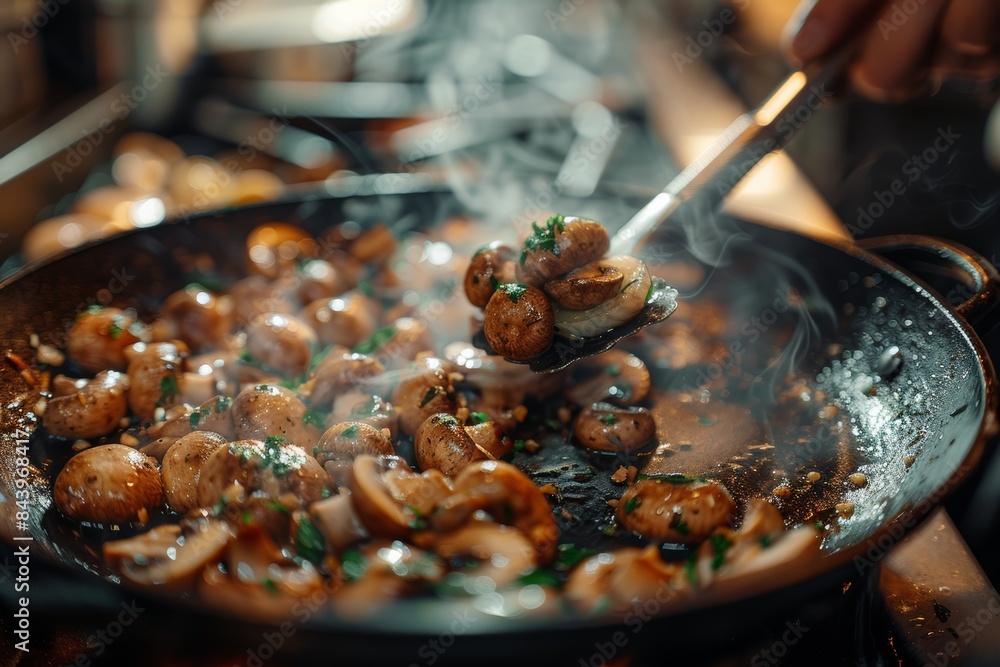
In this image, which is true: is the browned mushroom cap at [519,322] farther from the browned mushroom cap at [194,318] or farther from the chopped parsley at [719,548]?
the browned mushroom cap at [194,318]

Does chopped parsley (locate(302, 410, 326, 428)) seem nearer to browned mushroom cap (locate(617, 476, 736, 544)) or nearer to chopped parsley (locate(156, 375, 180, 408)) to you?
chopped parsley (locate(156, 375, 180, 408))

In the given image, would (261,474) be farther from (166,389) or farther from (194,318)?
(194,318)

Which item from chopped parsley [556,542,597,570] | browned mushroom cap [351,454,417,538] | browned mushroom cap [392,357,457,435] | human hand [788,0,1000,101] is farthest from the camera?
human hand [788,0,1000,101]

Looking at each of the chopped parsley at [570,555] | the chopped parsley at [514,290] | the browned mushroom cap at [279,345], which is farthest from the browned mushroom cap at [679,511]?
the browned mushroom cap at [279,345]

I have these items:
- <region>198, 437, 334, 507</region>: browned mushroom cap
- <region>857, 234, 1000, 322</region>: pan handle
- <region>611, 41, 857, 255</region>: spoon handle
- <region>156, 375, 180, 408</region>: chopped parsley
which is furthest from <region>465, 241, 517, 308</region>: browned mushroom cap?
<region>857, 234, 1000, 322</region>: pan handle

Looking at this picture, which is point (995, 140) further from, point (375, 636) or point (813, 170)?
point (375, 636)

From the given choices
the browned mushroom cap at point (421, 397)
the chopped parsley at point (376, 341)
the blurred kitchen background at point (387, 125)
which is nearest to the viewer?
the browned mushroom cap at point (421, 397)

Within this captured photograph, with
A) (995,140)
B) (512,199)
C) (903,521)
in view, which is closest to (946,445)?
(903,521)
